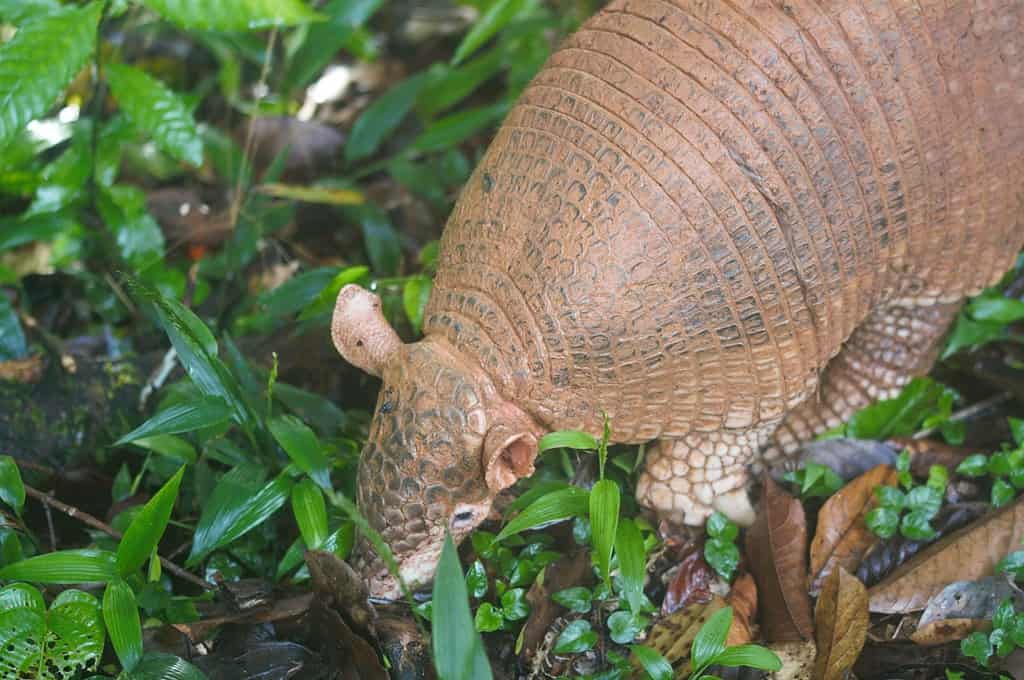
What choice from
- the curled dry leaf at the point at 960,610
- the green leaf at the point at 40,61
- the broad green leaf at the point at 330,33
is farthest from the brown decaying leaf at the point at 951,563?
the broad green leaf at the point at 330,33

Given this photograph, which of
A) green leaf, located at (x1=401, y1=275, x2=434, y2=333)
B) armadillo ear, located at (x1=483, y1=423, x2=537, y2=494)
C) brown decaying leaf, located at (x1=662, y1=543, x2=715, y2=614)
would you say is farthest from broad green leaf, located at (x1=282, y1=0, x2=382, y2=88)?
brown decaying leaf, located at (x1=662, y1=543, x2=715, y2=614)

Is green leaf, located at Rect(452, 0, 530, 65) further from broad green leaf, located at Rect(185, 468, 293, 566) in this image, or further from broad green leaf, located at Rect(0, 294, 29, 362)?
broad green leaf, located at Rect(185, 468, 293, 566)

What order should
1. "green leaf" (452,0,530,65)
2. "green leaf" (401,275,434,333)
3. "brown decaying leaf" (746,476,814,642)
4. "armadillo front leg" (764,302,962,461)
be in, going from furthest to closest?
"green leaf" (452,0,530,65) → "armadillo front leg" (764,302,962,461) → "green leaf" (401,275,434,333) → "brown decaying leaf" (746,476,814,642)

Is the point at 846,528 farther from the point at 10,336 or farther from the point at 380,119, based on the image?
the point at 10,336

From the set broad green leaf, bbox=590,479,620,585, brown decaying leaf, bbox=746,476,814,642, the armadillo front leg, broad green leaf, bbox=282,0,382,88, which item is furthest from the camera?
broad green leaf, bbox=282,0,382,88

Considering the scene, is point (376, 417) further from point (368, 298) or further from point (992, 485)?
point (992, 485)

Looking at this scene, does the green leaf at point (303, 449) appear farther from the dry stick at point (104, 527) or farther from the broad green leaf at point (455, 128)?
the broad green leaf at point (455, 128)

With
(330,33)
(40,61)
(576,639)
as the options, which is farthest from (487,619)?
(330,33)
